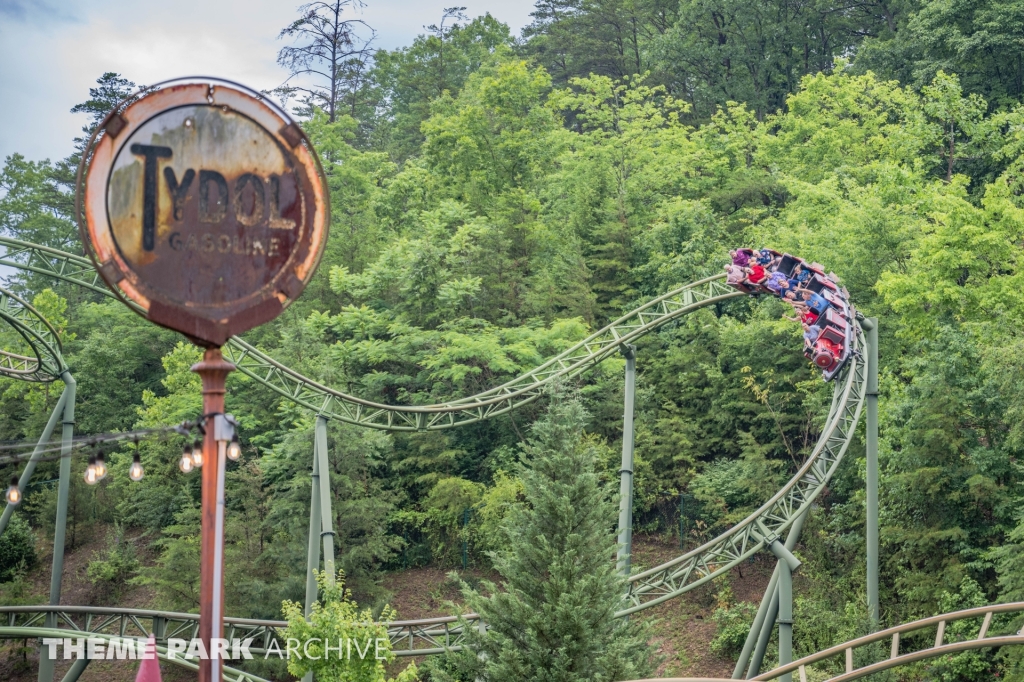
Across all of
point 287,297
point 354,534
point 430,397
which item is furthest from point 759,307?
point 287,297

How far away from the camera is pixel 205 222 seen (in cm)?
842

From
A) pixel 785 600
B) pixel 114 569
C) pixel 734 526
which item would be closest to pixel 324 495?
pixel 734 526

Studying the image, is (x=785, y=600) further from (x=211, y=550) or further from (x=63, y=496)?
(x=63, y=496)

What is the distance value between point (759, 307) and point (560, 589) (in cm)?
1414

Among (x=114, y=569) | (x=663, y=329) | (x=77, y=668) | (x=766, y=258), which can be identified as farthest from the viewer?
(x=663, y=329)

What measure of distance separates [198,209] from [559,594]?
31.0ft

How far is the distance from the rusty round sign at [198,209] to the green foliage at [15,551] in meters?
23.2

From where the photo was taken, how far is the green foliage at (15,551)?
2925cm

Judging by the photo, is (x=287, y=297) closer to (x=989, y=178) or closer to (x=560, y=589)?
(x=560, y=589)

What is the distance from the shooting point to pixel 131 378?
3612 centimetres

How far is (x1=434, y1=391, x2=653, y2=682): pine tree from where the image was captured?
52.4 feet

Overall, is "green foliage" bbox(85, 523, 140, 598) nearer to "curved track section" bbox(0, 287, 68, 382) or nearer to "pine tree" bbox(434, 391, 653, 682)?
"curved track section" bbox(0, 287, 68, 382)

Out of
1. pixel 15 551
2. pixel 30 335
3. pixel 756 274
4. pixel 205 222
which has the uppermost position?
pixel 30 335

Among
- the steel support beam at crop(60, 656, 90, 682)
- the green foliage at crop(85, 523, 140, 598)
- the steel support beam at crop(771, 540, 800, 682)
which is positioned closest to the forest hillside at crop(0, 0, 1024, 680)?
the green foliage at crop(85, 523, 140, 598)
